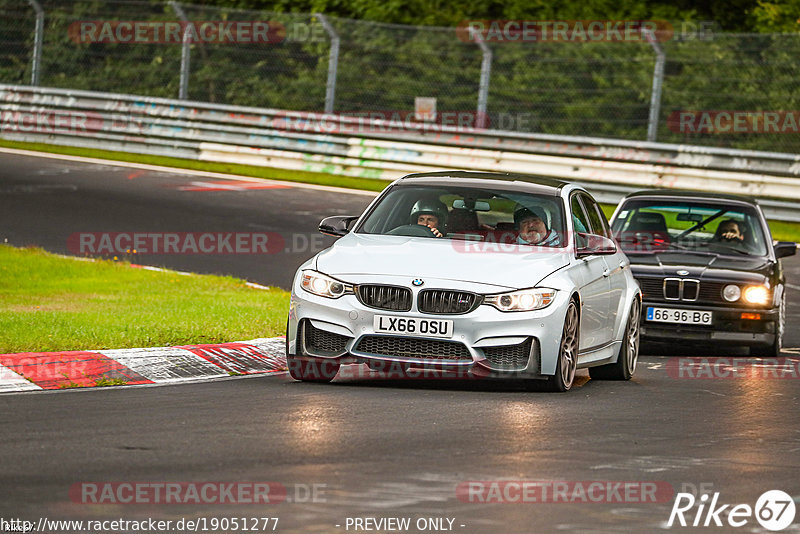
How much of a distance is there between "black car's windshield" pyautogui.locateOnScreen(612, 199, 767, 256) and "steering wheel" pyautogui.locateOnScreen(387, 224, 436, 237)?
4172 mm

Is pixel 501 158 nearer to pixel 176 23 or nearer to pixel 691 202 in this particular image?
pixel 176 23

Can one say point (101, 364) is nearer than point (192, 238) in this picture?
Yes

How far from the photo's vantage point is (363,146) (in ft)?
86.8

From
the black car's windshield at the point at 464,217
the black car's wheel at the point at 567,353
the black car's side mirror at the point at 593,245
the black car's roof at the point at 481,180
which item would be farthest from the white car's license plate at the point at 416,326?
the black car's roof at the point at 481,180

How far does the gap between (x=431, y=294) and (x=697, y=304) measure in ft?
15.1

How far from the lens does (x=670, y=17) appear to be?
34.9m

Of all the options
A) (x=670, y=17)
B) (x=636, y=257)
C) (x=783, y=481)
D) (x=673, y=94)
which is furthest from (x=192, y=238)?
(x=670, y=17)

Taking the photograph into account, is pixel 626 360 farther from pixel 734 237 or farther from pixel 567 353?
pixel 734 237

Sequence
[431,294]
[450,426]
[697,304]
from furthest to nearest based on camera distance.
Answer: [697,304]
[431,294]
[450,426]

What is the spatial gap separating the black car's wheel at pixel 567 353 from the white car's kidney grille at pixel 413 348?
692 mm

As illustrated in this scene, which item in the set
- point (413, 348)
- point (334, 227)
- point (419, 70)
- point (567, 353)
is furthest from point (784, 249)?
point (419, 70)

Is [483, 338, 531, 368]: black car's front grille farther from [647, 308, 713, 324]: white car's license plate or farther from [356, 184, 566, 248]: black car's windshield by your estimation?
[647, 308, 713, 324]: white car's license plate

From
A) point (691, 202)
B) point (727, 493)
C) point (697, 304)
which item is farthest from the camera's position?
point (691, 202)

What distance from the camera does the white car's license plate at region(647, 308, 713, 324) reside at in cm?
1346
